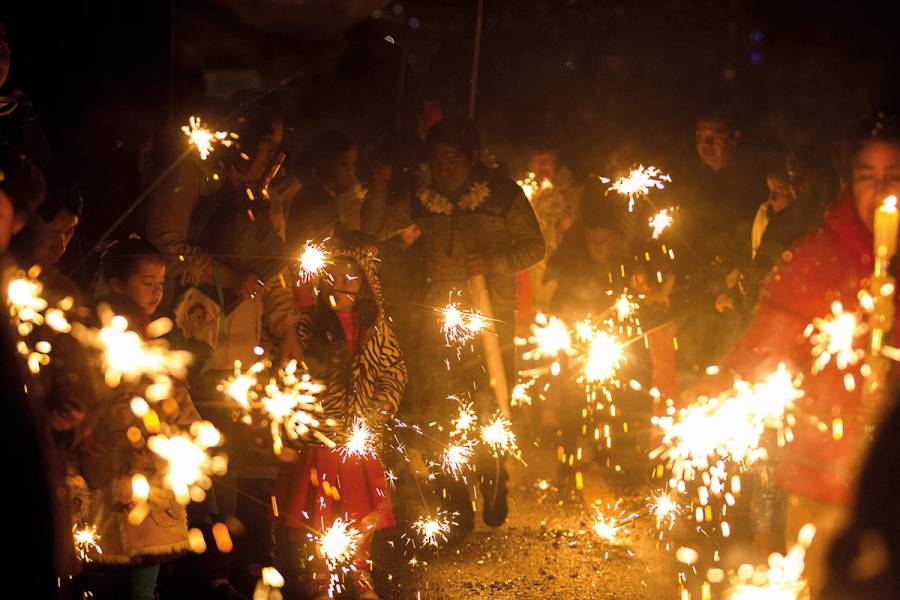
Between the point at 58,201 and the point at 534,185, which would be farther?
the point at 534,185

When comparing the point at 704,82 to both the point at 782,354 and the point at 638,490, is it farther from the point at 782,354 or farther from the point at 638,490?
the point at 782,354

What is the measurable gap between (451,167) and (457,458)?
6.25 feet

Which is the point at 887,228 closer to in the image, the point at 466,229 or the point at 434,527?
the point at 466,229

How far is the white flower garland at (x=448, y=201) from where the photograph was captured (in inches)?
244

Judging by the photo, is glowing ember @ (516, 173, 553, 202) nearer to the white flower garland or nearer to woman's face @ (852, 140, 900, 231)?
the white flower garland

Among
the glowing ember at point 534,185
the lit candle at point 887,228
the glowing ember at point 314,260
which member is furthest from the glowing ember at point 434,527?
the glowing ember at point 534,185

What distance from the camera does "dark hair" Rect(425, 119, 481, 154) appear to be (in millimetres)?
6207

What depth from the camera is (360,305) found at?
17.1 feet

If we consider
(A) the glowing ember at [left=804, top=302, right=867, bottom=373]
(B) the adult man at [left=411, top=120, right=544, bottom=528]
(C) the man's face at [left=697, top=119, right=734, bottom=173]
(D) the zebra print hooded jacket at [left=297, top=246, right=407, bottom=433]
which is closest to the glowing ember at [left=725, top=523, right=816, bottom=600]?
(A) the glowing ember at [left=804, top=302, right=867, bottom=373]

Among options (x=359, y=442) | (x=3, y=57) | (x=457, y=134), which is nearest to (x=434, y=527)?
(x=359, y=442)

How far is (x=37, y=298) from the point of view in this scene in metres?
3.86

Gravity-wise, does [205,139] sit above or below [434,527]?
above

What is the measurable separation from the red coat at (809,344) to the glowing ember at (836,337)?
0.10 feet

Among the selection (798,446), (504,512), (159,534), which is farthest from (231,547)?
(798,446)
